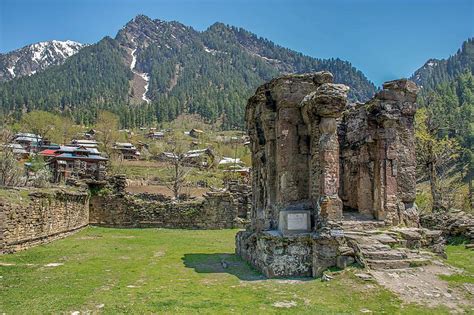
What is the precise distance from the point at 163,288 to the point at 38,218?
1075 cm

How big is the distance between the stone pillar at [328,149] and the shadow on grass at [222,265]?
2863 millimetres

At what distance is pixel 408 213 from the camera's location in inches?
613

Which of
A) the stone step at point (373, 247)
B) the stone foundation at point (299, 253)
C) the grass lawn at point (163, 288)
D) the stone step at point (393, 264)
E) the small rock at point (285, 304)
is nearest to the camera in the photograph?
the grass lawn at point (163, 288)

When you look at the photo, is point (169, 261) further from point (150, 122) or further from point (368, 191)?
point (150, 122)

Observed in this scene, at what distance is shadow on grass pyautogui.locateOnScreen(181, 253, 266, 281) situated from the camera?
13875 millimetres

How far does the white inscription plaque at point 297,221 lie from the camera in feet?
45.0

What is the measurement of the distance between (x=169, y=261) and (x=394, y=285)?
8.73 meters

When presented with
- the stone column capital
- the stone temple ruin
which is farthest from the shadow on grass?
the stone column capital

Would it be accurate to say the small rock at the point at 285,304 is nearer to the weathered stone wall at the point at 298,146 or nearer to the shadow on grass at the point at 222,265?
the shadow on grass at the point at 222,265

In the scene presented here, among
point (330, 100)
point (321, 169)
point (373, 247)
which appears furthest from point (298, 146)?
point (373, 247)

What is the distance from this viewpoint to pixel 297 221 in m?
13.7

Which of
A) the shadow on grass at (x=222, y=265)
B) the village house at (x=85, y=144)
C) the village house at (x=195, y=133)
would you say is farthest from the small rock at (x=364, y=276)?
the village house at (x=195, y=133)

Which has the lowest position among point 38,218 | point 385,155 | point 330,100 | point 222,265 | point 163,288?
point 222,265

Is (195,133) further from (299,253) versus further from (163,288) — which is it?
(163,288)
